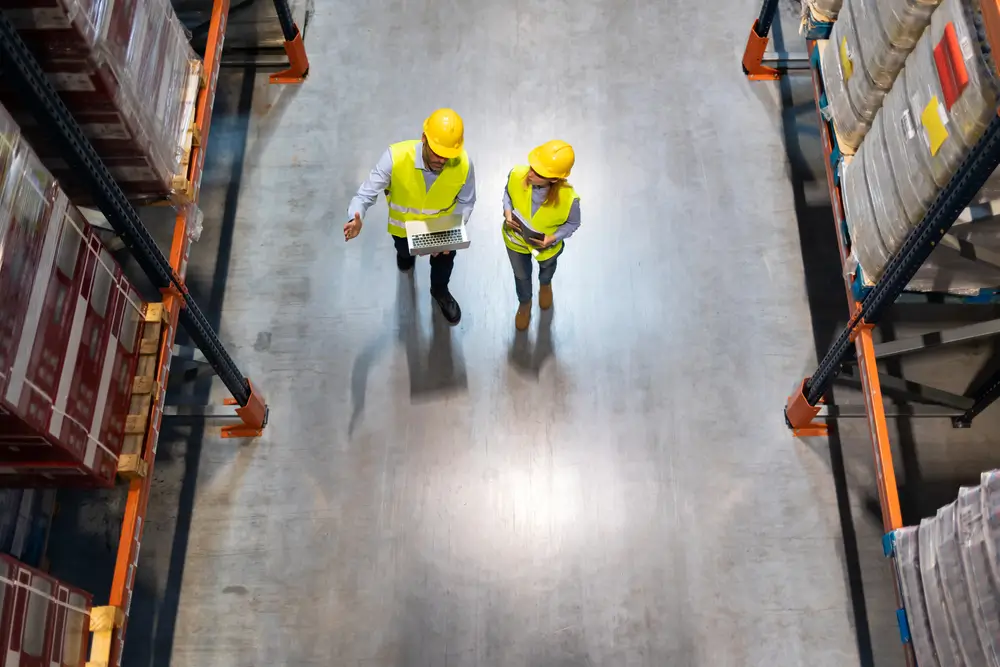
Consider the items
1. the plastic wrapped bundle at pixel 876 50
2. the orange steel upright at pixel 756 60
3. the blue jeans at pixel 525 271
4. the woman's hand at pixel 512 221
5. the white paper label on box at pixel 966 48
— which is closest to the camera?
the white paper label on box at pixel 966 48

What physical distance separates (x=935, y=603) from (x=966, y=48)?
2.65 meters

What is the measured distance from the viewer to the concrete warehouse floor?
5.20 m

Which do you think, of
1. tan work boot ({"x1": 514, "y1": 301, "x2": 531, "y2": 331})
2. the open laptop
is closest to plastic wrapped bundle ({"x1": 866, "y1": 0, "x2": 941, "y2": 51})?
the open laptop

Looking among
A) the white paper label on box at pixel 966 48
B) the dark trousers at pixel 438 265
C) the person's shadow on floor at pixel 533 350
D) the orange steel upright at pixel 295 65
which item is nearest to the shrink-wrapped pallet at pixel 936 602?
the white paper label on box at pixel 966 48

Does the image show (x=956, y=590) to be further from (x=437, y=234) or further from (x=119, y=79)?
(x=119, y=79)

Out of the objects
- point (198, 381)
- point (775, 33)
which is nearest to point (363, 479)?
point (198, 381)

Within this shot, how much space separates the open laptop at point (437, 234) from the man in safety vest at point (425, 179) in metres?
0.04

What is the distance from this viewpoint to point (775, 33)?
7.43 metres

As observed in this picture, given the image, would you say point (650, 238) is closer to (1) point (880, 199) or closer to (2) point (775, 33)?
(1) point (880, 199)

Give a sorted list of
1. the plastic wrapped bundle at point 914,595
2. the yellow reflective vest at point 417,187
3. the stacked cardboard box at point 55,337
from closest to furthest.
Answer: the stacked cardboard box at point 55,337, the plastic wrapped bundle at point 914,595, the yellow reflective vest at point 417,187

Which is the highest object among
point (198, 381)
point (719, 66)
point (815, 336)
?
point (719, 66)

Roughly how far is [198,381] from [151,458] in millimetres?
1754

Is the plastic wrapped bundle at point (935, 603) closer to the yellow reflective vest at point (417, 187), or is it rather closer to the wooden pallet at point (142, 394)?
the yellow reflective vest at point (417, 187)

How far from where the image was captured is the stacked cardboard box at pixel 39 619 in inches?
132
